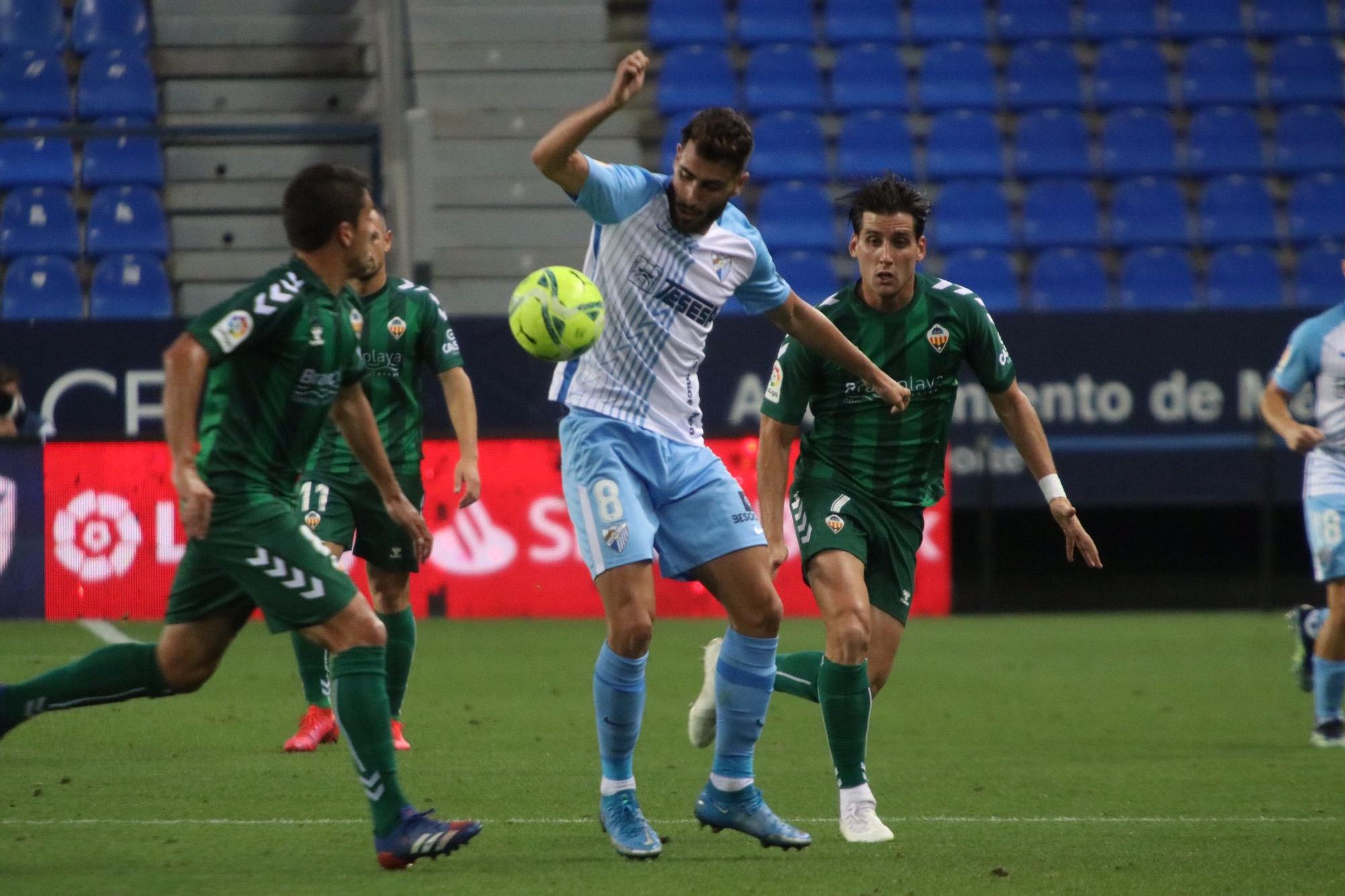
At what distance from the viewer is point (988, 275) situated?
15750 millimetres

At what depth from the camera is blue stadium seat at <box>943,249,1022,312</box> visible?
15.6 m

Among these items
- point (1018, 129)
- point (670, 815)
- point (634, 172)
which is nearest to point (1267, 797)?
point (670, 815)

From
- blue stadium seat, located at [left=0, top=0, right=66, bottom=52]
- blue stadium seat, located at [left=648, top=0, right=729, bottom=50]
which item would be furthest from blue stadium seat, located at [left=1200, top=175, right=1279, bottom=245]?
blue stadium seat, located at [left=0, top=0, right=66, bottom=52]

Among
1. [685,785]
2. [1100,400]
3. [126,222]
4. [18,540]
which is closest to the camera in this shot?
[685,785]

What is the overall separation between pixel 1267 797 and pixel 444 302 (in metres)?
10.0

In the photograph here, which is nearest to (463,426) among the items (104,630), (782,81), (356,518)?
(356,518)

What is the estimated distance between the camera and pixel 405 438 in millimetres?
7746

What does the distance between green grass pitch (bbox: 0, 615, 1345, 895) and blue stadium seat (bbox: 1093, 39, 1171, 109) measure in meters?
7.45

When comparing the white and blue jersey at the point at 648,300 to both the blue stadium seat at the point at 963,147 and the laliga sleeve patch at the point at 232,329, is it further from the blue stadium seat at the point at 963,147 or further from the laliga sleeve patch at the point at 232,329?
the blue stadium seat at the point at 963,147

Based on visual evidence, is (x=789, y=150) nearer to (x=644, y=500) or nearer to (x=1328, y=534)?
(x=1328, y=534)

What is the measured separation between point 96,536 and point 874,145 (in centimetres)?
771

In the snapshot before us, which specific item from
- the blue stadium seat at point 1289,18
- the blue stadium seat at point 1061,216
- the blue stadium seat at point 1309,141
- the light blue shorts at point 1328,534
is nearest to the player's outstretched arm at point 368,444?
the light blue shorts at point 1328,534

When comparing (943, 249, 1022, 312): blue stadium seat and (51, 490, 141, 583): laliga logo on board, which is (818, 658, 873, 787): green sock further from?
(943, 249, 1022, 312): blue stadium seat

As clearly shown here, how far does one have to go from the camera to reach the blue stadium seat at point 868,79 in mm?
17141
